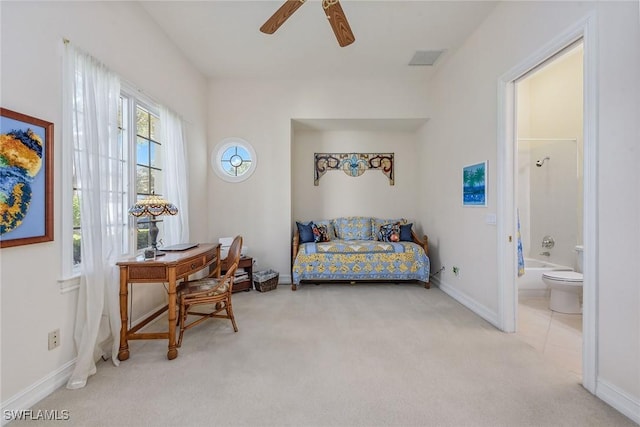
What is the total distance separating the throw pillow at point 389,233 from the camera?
454cm

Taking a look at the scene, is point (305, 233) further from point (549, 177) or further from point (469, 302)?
point (549, 177)

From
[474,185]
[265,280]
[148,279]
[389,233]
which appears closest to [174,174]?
[148,279]

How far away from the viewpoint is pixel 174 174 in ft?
10.7

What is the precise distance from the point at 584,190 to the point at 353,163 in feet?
11.6

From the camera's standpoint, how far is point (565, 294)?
3.11m

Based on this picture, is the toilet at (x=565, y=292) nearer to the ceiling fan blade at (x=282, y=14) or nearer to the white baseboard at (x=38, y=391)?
the ceiling fan blade at (x=282, y=14)

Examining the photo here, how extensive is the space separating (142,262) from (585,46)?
3.45 m

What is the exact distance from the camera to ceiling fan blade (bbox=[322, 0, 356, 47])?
1940mm

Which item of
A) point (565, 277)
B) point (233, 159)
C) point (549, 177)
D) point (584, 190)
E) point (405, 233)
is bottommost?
point (565, 277)

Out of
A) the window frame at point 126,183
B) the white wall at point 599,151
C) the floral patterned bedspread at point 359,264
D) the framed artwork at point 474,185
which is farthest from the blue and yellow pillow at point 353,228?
the window frame at point 126,183

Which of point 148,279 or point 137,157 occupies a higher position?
point 137,157

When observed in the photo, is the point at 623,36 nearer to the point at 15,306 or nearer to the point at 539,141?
the point at 539,141

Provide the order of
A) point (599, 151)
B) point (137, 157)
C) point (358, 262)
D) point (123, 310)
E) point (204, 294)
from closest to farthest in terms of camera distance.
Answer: point (599, 151) < point (123, 310) < point (204, 294) < point (137, 157) < point (358, 262)

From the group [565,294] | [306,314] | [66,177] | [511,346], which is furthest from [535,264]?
[66,177]
